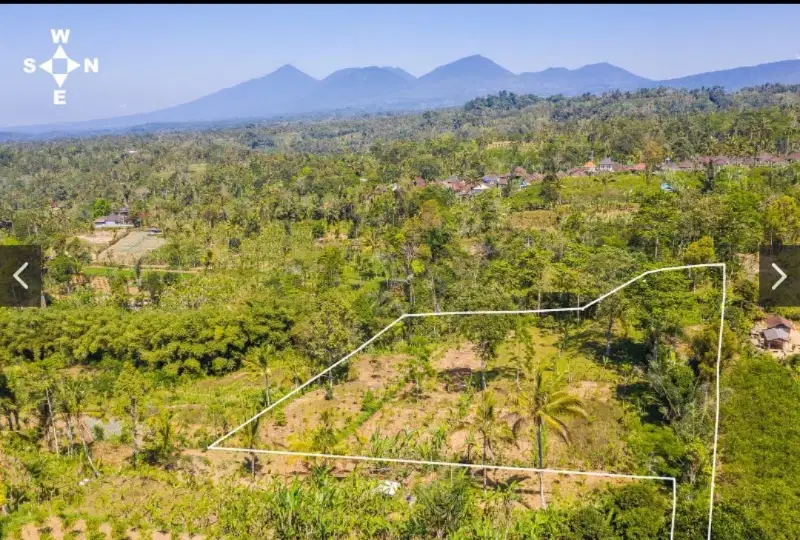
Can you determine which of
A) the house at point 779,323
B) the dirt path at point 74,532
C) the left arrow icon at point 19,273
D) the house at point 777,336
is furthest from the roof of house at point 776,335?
the left arrow icon at point 19,273

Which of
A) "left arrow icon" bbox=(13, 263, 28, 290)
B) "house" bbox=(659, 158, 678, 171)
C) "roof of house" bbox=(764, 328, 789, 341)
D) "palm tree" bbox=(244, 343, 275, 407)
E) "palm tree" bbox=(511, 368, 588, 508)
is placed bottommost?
"palm tree" bbox=(244, 343, 275, 407)

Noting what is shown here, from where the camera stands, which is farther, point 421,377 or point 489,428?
point 421,377

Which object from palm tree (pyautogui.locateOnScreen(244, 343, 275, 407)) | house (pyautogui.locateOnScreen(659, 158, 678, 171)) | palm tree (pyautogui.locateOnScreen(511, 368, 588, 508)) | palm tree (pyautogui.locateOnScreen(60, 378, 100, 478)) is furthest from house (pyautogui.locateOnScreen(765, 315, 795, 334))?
house (pyautogui.locateOnScreen(659, 158, 678, 171))

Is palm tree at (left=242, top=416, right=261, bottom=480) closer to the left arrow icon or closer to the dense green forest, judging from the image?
the dense green forest

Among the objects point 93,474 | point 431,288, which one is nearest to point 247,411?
point 93,474

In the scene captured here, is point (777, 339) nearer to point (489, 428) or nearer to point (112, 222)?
point (489, 428)

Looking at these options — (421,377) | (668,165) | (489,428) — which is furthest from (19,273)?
(668,165)
